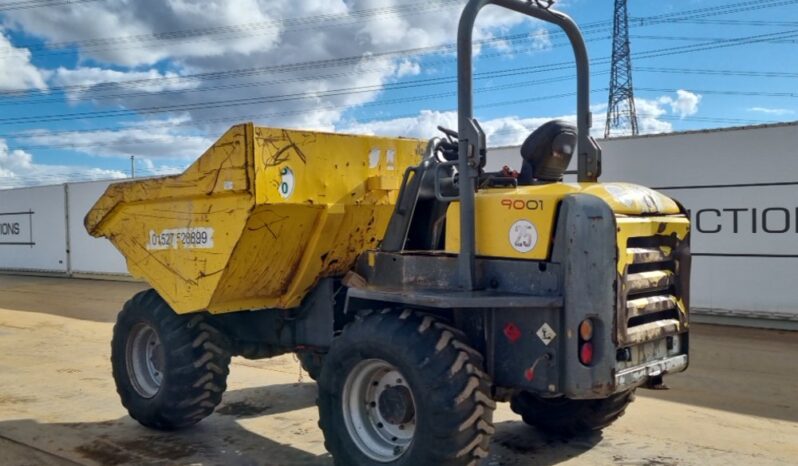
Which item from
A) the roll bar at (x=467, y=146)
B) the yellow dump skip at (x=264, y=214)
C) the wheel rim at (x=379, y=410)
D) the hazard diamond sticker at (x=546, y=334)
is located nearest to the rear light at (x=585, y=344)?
the hazard diamond sticker at (x=546, y=334)

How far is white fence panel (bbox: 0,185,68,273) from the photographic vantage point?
69.2 feet

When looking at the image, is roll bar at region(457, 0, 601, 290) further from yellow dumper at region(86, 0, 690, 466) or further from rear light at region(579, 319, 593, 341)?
rear light at region(579, 319, 593, 341)

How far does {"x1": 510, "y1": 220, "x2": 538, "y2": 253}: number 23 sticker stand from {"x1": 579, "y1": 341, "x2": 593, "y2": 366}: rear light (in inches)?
24.0

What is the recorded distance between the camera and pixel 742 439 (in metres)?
5.56

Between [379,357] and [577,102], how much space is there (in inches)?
93.3

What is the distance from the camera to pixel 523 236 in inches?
163

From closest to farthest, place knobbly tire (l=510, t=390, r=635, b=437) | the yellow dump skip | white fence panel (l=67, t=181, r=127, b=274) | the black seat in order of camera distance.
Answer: the black seat < the yellow dump skip < knobbly tire (l=510, t=390, r=635, b=437) < white fence panel (l=67, t=181, r=127, b=274)

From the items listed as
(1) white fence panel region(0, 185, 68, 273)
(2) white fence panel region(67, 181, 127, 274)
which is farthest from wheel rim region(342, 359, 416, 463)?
(1) white fence panel region(0, 185, 68, 273)

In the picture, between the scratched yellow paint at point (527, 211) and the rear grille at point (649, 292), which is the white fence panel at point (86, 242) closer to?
the scratched yellow paint at point (527, 211)

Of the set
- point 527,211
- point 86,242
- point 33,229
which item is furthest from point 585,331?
point 33,229

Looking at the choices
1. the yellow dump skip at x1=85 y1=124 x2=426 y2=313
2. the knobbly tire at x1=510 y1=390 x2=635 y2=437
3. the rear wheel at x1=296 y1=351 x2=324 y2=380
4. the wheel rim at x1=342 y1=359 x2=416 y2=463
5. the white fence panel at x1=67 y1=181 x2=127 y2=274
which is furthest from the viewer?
the white fence panel at x1=67 y1=181 x2=127 y2=274

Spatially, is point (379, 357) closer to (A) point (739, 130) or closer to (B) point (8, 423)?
(B) point (8, 423)

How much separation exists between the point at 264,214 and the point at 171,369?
1668 millimetres

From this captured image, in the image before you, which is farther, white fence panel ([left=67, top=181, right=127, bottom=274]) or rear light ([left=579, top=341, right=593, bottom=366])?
white fence panel ([left=67, top=181, right=127, bottom=274])
